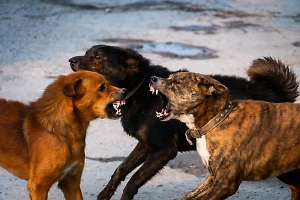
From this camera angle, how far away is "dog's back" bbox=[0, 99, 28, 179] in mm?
6367

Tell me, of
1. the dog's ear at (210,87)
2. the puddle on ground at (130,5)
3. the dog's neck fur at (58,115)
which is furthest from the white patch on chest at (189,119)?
the puddle on ground at (130,5)

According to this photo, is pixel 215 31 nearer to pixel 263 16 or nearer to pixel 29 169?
pixel 263 16

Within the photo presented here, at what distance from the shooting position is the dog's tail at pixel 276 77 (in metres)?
7.08

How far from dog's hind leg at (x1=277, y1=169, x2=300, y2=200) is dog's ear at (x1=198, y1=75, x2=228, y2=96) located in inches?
49.1

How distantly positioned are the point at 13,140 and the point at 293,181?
2.55 metres

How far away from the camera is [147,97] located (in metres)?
7.07

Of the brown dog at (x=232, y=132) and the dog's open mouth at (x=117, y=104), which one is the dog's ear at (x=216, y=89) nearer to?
the brown dog at (x=232, y=132)

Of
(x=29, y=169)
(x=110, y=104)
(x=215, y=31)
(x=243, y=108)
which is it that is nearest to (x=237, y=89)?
(x=243, y=108)

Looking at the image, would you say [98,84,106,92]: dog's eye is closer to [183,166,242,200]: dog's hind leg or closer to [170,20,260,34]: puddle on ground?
[183,166,242,200]: dog's hind leg

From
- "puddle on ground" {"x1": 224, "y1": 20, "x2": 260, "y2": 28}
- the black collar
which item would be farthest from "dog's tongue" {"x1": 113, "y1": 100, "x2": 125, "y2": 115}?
"puddle on ground" {"x1": 224, "y1": 20, "x2": 260, "y2": 28}

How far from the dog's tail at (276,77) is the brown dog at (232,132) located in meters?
0.84

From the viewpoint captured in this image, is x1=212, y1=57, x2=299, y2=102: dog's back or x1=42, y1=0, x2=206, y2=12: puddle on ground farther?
x1=42, y1=0, x2=206, y2=12: puddle on ground

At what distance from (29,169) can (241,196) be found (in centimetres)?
208

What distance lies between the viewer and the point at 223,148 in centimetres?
605
